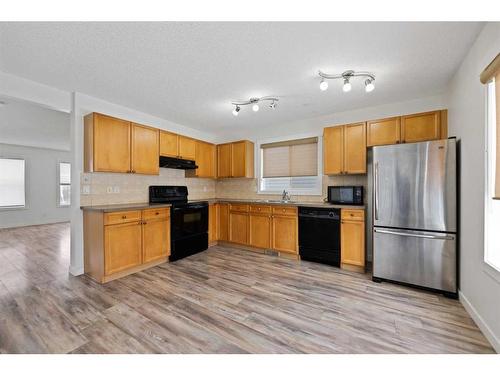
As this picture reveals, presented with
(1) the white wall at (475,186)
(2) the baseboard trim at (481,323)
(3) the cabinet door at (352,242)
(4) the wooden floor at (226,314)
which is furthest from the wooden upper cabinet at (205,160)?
(2) the baseboard trim at (481,323)

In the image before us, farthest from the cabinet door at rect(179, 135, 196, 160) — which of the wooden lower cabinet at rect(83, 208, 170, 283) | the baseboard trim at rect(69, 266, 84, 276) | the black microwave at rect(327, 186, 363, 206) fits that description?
the black microwave at rect(327, 186, 363, 206)

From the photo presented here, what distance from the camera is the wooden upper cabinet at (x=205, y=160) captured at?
4605 mm

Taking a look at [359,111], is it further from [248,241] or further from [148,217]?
[148,217]

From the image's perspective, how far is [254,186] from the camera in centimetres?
486

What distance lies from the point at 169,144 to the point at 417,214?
3.93m

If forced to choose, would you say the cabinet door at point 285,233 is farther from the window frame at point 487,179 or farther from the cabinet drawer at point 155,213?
the window frame at point 487,179

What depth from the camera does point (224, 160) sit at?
16.2ft

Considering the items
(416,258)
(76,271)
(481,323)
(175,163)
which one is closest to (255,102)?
(175,163)

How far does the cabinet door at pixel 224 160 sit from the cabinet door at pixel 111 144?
204 centimetres

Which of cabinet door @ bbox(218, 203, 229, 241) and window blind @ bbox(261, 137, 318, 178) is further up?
window blind @ bbox(261, 137, 318, 178)

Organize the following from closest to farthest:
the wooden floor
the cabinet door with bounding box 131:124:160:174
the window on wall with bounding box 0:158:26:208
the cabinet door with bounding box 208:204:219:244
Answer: the wooden floor, the cabinet door with bounding box 131:124:160:174, the cabinet door with bounding box 208:204:219:244, the window on wall with bounding box 0:158:26:208

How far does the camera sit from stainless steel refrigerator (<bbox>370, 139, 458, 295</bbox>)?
2400 millimetres

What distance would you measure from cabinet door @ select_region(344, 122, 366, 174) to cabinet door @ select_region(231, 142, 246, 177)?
2.03m

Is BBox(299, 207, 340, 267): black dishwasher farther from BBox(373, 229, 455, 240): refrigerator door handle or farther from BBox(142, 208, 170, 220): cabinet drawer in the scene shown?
BBox(142, 208, 170, 220): cabinet drawer
